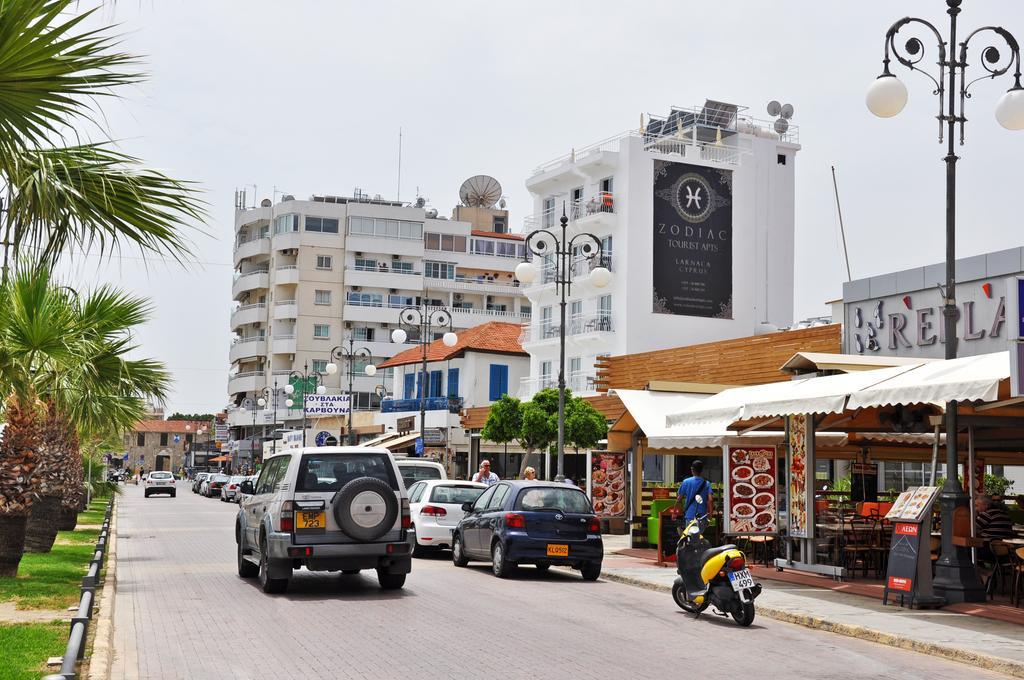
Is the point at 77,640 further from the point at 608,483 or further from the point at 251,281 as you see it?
the point at 251,281

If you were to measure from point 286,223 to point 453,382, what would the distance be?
44289 mm

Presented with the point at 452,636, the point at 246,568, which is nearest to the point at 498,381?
the point at 246,568

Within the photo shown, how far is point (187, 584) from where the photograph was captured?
55.1 ft

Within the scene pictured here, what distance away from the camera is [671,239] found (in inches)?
2200

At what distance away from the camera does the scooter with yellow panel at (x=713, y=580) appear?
42.5 feet

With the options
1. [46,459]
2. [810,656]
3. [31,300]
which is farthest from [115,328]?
[810,656]

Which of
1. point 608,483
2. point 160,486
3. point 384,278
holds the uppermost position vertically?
point 384,278

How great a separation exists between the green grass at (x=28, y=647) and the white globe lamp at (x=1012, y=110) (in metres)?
13.1

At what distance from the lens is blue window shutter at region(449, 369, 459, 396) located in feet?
202

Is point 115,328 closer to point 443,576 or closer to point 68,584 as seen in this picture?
point 68,584

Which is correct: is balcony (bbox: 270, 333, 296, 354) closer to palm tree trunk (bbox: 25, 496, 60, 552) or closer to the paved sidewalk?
palm tree trunk (bbox: 25, 496, 60, 552)

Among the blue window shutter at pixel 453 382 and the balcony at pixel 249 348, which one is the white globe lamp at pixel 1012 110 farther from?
the balcony at pixel 249 348

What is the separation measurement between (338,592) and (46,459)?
650cm

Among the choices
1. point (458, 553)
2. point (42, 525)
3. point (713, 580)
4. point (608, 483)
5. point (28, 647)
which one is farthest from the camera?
point (608, 483)
